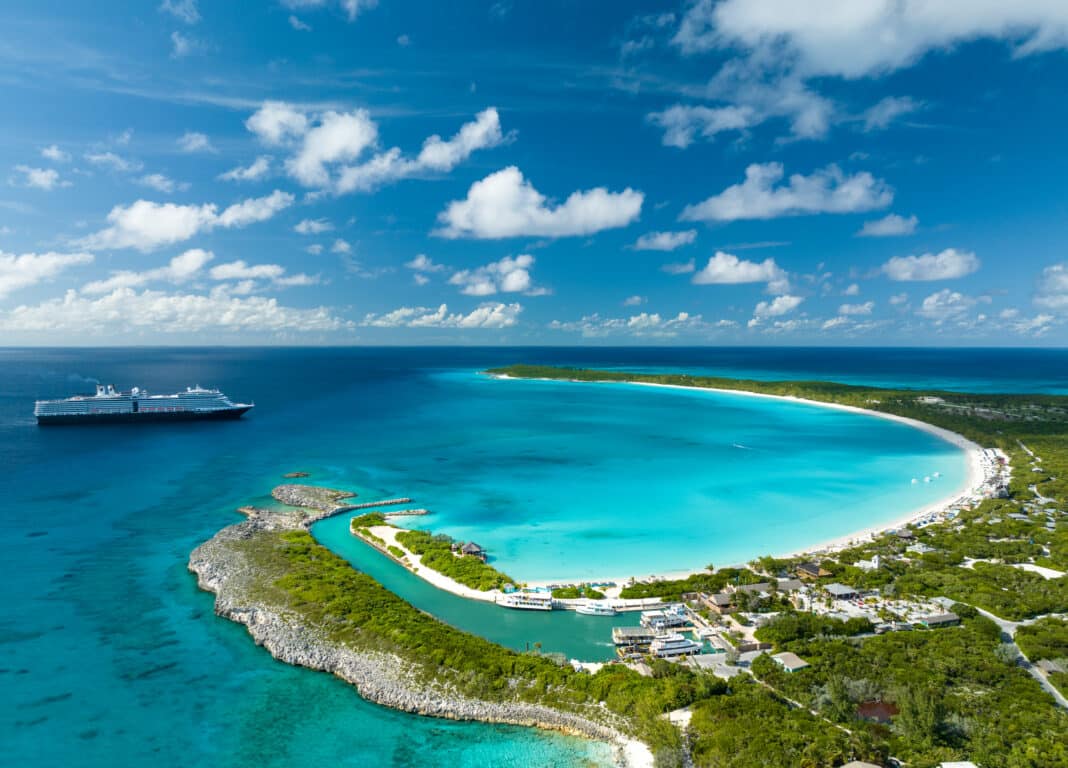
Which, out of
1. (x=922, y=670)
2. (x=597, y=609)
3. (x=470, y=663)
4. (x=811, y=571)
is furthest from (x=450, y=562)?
(x=922, y=670)

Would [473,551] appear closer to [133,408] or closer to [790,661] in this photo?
[790,661]

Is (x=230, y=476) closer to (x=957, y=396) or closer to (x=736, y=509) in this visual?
(x=736, y=509)

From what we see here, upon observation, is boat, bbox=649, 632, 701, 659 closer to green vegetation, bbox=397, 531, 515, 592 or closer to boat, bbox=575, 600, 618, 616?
boat, bbox=575, 600, 618, 616

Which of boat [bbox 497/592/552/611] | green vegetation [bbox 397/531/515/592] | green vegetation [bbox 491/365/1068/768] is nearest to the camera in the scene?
green vegetation [bbox 491/365/1068/768]

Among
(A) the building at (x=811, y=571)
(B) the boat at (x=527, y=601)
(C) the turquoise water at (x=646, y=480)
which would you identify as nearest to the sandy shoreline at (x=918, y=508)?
(C) the turquoise water at (x=646, y=480)

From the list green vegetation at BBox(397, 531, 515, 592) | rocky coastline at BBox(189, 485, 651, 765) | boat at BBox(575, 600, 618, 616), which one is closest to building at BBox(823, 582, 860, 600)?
boat at BBox(575, 600, 618, 616)

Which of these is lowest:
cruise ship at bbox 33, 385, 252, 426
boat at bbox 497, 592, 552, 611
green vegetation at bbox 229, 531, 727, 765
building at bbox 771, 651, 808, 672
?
boat at bbox 497, 592, 552, 611
